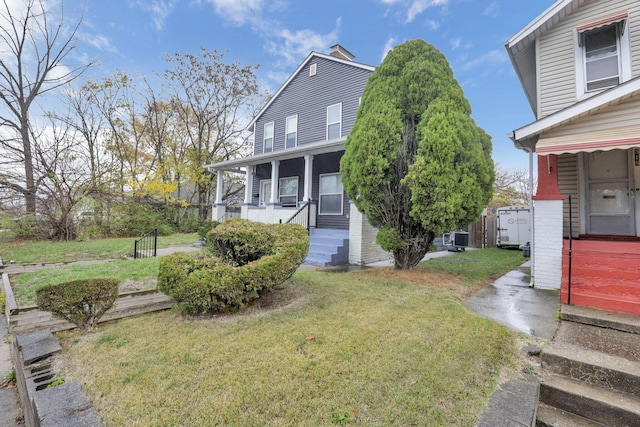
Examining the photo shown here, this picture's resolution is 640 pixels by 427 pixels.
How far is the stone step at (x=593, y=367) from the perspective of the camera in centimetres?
263

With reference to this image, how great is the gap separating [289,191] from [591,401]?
1199 cm

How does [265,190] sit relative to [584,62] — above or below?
below

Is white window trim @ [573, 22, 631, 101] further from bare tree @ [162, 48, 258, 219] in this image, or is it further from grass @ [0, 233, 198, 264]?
bare tree @ [162, 48, 258, 219]

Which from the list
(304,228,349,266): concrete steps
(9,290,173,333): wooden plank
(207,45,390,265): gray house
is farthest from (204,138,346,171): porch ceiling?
(9,290,173,333): wooden plank

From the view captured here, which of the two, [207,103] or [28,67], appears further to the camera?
[207,103]

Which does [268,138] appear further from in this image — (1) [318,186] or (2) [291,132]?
(1) [318,186]

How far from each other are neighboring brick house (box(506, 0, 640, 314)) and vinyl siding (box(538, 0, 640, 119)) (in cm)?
2

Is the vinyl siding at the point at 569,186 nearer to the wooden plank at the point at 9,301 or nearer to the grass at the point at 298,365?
the grass at the point at 298,365

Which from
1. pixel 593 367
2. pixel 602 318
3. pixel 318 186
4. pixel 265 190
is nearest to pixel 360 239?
pixel 318 186

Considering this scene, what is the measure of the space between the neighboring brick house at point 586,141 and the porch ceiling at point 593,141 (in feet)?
0.04

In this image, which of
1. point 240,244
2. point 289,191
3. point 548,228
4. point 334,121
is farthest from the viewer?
point 289,191

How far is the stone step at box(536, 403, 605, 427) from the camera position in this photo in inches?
95.1

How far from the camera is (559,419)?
247 cm

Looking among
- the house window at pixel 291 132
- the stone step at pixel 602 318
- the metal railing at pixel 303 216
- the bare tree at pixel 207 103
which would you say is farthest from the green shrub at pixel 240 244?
the bare tree at pixel 207 103
